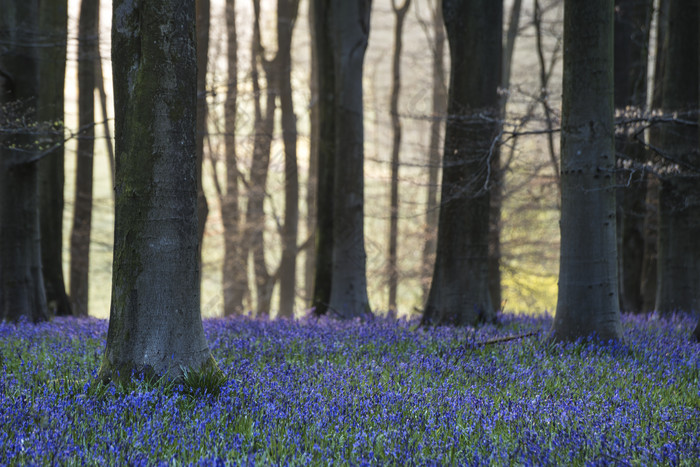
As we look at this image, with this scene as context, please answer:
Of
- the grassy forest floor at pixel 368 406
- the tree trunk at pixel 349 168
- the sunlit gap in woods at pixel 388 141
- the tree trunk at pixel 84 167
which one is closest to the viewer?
the grassy forest floor at pixel 368 406

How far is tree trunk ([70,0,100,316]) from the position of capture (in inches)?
587

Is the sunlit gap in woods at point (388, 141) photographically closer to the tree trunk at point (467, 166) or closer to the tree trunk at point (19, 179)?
the tree trunk at point (467, 166)

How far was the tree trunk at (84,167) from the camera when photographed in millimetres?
14907

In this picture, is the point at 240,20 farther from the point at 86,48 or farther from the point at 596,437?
the point at 596,437

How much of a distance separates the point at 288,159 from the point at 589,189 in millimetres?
13785

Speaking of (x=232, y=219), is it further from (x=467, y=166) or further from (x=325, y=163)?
(x=467, y=166)

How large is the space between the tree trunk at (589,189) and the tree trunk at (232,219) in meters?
15.2

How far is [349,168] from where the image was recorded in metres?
11.9

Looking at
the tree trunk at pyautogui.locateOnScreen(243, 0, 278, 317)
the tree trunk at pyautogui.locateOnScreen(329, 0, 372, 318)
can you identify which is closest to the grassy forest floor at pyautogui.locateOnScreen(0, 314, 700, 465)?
the tree trunk at pyautogui.locateOnScreen(329, 0, 372, 318)

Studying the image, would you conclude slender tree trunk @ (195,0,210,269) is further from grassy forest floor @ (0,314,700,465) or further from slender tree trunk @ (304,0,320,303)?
slender tree trunk @ (304,0,320,303)

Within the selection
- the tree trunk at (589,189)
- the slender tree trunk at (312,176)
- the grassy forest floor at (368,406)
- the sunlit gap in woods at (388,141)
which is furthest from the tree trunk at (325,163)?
the slender tree trunk at (312,176)

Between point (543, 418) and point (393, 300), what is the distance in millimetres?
23481

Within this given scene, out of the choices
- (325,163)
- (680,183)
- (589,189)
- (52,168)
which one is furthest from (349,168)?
(680,183)

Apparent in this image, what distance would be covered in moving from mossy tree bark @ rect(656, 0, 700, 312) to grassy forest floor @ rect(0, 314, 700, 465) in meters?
4.10
